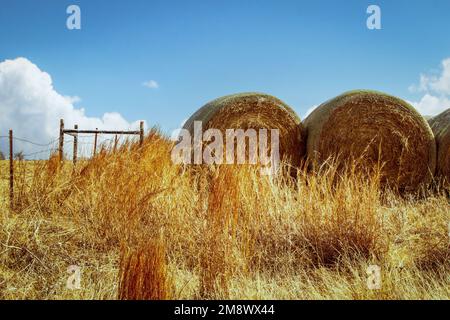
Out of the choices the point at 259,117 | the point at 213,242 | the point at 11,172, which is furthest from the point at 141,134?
the point at 213,242

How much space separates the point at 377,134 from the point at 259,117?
5.98 feet

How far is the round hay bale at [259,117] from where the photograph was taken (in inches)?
247

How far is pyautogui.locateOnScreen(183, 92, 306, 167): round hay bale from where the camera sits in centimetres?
629

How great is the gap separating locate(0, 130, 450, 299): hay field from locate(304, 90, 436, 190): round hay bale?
1.62m

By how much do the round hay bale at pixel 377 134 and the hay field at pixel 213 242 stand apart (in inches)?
63.9

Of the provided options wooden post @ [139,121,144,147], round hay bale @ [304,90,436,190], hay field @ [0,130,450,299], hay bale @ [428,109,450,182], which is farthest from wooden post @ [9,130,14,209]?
hay bale @ [428,109,450,182]

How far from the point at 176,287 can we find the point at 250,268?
25.3 inches

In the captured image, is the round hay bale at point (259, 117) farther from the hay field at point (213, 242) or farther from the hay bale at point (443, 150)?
the hay bale at point (443, 150)

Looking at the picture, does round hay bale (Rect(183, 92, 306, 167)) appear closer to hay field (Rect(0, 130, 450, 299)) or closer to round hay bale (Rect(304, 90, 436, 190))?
round hay bale (Rect(304, 90, 436, 190))

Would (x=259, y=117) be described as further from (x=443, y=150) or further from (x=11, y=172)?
(x=11, y=172)

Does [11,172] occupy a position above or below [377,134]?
below

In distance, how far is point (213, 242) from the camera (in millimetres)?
3010

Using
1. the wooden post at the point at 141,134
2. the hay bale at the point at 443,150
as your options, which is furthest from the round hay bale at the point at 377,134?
the wooden post at the point at 141,134

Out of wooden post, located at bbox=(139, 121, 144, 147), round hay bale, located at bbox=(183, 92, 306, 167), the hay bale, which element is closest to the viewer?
round hay bale, located at bbox=(183, 92, 306, 167)
